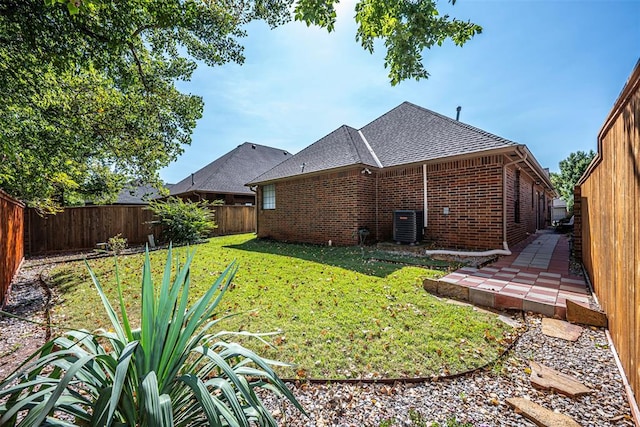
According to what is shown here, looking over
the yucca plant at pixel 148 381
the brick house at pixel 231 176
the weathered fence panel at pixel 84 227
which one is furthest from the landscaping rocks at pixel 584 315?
the brick house at pixel 231 176

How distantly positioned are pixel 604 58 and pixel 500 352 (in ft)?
26.1

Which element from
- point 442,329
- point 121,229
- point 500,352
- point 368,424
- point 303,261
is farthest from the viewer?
point 121,229

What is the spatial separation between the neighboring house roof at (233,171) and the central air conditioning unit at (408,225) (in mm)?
12957

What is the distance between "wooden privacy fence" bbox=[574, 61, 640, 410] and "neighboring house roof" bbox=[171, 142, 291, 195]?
17.6 meters

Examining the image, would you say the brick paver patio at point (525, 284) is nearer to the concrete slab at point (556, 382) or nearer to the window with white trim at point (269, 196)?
the concrete slab at point (556, 382)

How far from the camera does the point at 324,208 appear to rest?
1038cm

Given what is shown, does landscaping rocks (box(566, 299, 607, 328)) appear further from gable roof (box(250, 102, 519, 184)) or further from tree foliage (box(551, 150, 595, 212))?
tree foliage (box(551, 150, 595, 212))

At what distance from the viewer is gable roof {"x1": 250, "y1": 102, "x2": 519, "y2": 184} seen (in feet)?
26.9

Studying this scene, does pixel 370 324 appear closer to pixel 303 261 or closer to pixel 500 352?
pixel 500 352

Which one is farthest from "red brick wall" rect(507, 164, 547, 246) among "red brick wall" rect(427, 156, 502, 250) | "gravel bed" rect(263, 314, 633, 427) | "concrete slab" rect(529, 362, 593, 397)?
"concrete slab" rect(529, 362, 593, 397)

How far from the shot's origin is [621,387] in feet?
7.35

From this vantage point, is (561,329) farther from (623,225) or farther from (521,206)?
(521,206)

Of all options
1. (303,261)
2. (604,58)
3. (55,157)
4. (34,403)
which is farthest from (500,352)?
(55,157)

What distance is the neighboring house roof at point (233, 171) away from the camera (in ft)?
58.8
